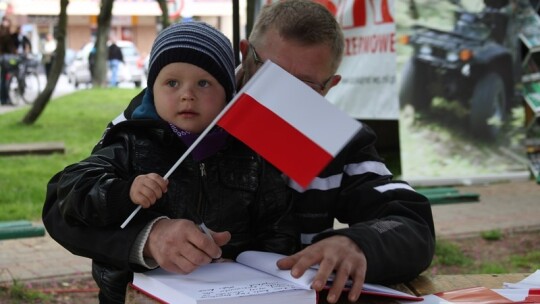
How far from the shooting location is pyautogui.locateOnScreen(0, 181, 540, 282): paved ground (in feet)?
17.4

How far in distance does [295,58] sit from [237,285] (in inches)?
29.5

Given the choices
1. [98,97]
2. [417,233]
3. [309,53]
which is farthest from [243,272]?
[98,97]

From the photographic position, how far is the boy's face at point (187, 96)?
1901 mm

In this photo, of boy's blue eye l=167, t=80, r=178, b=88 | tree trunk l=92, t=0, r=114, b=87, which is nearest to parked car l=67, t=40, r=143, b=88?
tree trunk l=92, t=0, r=114, b=87

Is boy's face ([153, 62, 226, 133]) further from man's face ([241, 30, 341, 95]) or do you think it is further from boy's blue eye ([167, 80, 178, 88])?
man's face ([241, 30, 341, 95])

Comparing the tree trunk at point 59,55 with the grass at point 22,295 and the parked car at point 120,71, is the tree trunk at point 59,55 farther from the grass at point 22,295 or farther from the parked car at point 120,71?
the parked car at point 120,71

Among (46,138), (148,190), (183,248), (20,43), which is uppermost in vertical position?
(148,190)

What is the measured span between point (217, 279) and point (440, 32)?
21.7 feet

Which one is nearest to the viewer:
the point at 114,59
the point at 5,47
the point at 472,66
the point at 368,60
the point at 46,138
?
the point at 368,60

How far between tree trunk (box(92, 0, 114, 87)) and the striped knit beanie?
43.6 feet

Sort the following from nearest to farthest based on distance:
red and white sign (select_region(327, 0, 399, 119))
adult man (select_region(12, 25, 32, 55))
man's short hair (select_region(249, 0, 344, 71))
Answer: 1. man's short hair (select_region(249, 0, 344, 71))
2. red and white sign (select_region(327, 0, 399, 119))
3. adult man (select_region(12, 25, 32, 55))

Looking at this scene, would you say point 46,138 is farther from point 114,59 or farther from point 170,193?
point 114,59

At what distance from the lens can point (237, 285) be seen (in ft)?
5.43

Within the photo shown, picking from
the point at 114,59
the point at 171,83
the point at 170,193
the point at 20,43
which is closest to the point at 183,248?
the point at 170,193
